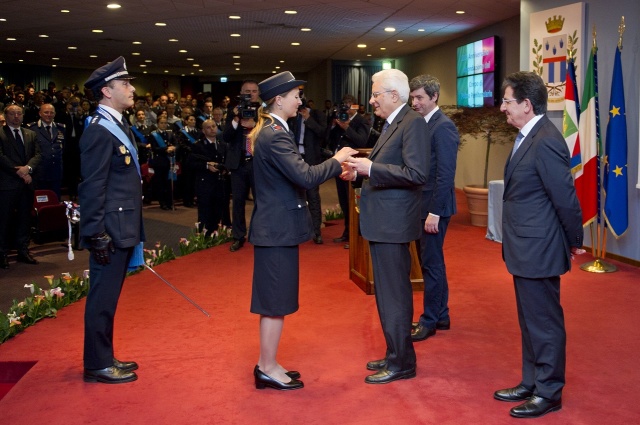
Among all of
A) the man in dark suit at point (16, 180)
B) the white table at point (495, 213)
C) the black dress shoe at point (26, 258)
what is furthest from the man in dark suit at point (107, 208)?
the white table at point (495, 213)

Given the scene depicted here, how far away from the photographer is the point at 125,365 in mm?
3830

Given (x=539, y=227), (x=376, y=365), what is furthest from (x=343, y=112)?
(x=539, y=227)

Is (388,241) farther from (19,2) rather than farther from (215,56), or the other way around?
(215,56)

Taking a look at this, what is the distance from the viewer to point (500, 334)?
4.41m

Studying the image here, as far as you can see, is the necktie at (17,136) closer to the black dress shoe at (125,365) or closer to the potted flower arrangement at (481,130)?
the black dress shoe at (125,365)

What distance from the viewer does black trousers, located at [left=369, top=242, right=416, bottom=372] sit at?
3482 millimetres

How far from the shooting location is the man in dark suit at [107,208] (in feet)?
11.6

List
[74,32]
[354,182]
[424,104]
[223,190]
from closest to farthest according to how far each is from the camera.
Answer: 1. [354,182]
2. [424,104]
3. [223,190]
4. [74,32]

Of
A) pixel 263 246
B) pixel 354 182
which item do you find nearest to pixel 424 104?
pixel 354 182

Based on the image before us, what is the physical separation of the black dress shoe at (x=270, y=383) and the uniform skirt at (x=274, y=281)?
325 millimetres

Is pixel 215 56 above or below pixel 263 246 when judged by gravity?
above

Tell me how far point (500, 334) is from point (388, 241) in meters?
1.39

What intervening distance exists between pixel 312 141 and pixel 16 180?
2.96 meters

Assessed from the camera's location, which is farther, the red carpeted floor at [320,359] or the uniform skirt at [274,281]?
the uniform skirt at [274,281]
